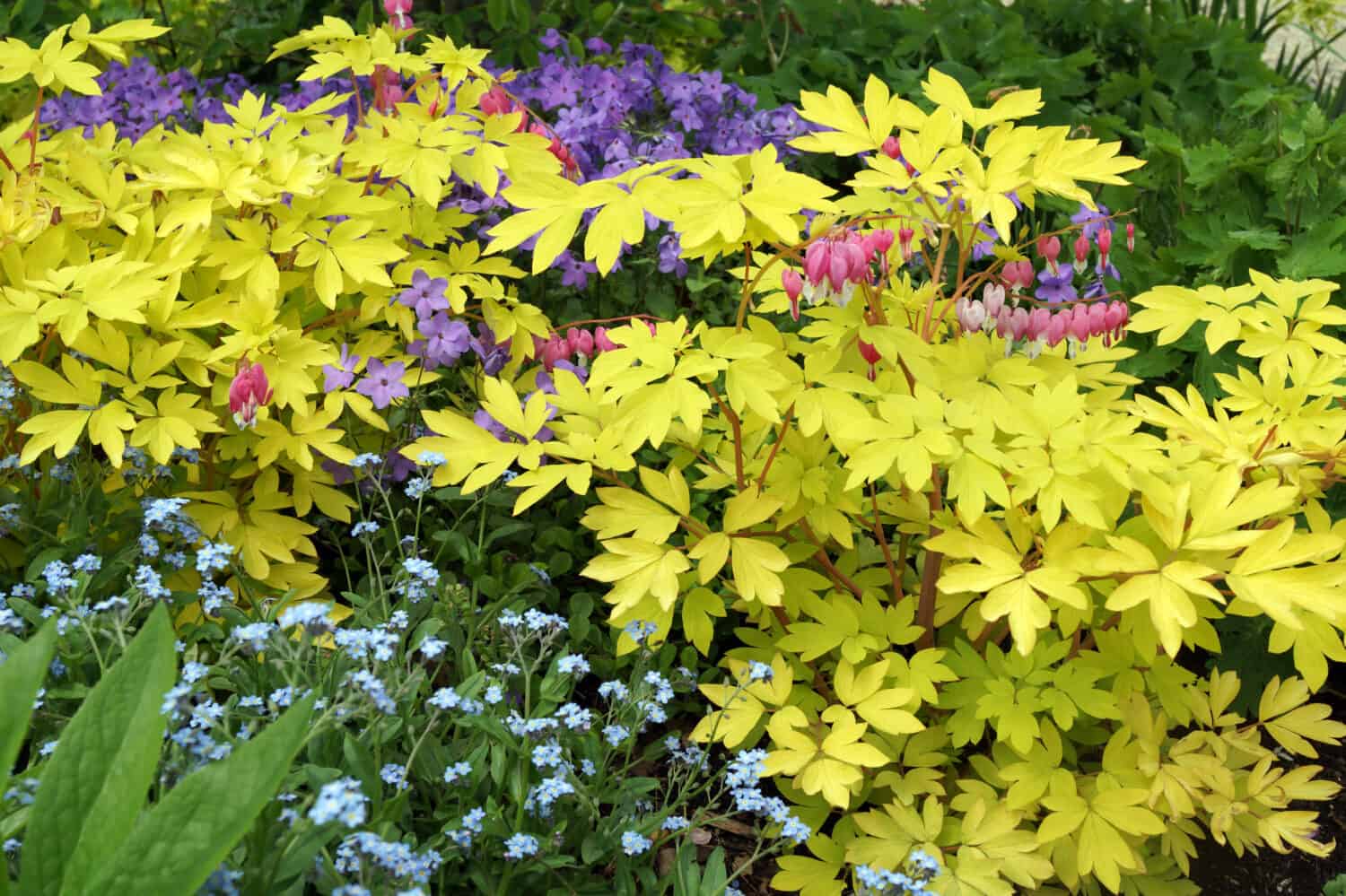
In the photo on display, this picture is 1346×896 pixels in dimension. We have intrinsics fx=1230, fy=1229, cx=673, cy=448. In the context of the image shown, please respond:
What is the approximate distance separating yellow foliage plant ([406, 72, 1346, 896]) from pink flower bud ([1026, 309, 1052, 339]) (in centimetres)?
7

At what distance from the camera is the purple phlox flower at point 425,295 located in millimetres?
2291

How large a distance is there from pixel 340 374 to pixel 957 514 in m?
1.11

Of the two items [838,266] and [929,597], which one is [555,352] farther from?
[929,597]

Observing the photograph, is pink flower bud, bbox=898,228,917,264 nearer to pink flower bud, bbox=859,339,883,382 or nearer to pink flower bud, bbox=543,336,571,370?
pink flower bud, bbox=859,339,883,382

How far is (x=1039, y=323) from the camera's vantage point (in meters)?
1.92

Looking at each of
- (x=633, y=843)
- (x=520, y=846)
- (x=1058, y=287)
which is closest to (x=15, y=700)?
(x=520, y=846)

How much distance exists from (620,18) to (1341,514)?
3079mm

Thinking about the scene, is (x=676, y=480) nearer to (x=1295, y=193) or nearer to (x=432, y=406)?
(x=432, y=406)

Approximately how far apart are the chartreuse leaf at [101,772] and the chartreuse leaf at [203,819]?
1.5 inches

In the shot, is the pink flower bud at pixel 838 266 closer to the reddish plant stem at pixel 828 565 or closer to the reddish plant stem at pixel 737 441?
the reddish plant stem at pixel 737 441

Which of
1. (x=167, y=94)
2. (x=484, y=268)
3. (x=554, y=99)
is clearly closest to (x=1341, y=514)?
(x=484, y=268)

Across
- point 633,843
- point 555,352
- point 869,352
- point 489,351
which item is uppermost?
point 869,352

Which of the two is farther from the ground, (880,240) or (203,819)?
(880,240)

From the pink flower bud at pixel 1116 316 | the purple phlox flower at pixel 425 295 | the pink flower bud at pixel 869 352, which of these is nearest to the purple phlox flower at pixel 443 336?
the purple phlox flower at pixel 425 295
